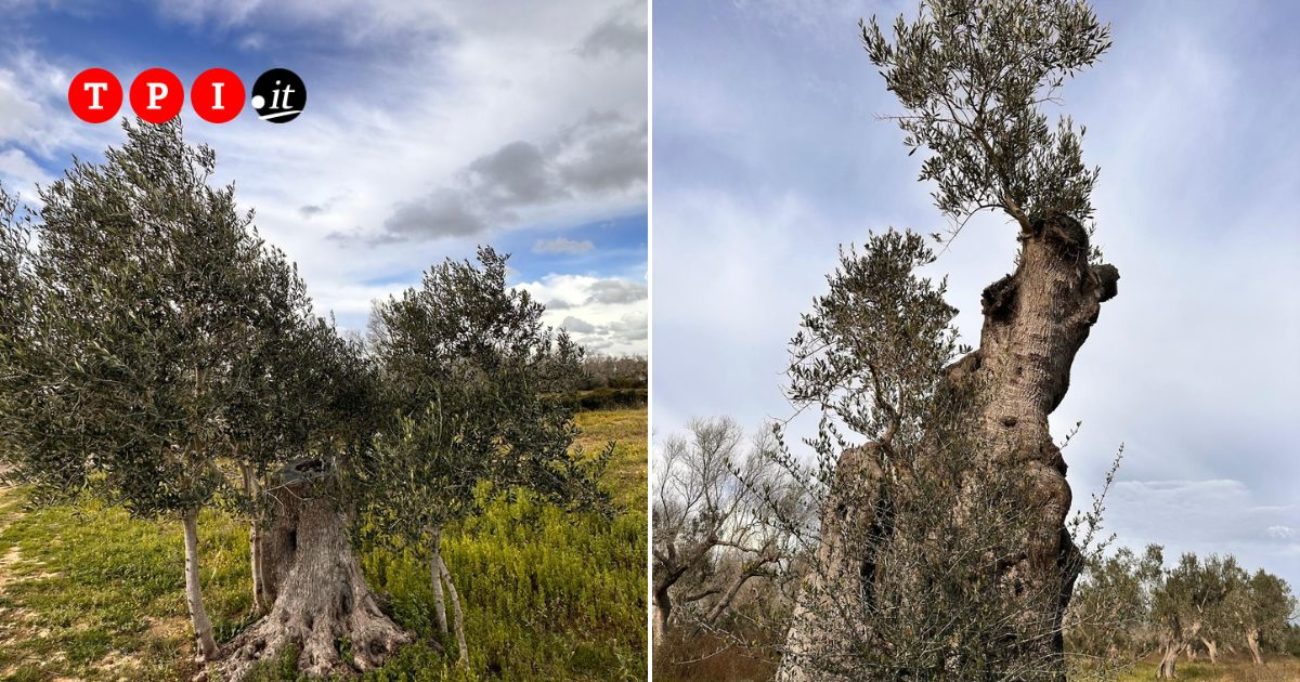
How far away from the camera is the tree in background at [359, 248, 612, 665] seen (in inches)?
523

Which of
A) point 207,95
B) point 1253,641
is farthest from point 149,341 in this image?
point 1253,641

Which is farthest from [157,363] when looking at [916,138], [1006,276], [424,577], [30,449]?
[1006,276]

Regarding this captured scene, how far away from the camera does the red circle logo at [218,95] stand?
13.0 metres

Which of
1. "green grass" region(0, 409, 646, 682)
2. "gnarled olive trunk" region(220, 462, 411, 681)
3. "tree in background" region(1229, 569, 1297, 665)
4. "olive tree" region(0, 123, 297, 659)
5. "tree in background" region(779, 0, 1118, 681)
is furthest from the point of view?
"tree in background" region(1229, 569, 1297, 665)

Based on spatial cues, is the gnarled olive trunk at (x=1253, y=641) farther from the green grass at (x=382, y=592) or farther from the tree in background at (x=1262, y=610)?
the green grass at (x=382, y=592)

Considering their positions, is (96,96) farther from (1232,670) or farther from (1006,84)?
(1232,670)

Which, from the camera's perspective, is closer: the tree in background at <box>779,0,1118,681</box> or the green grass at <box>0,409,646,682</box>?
the tree in background at <box>779,0,1118,681</box>

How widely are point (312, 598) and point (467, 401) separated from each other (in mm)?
5962

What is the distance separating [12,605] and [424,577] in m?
10.2

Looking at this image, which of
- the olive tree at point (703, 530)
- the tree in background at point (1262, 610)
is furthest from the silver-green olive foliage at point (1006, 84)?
the tree in background at point (1262, 610)

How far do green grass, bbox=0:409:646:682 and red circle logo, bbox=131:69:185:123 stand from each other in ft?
26.2

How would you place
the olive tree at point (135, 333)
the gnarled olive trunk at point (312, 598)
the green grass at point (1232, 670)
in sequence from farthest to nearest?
the green grass at point (1232, 670)
the gnarled olive trunk at point (312, 598)
the olive tree at point (135, 333)

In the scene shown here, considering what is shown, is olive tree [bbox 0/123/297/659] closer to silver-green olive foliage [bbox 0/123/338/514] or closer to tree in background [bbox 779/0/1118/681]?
silver-green olive foliage [bbox 0/123/338/514]

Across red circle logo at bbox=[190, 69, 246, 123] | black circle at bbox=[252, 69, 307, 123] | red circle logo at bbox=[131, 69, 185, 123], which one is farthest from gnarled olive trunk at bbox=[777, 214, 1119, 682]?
red circle logo at bbox=[131, 69, 185, 123]
